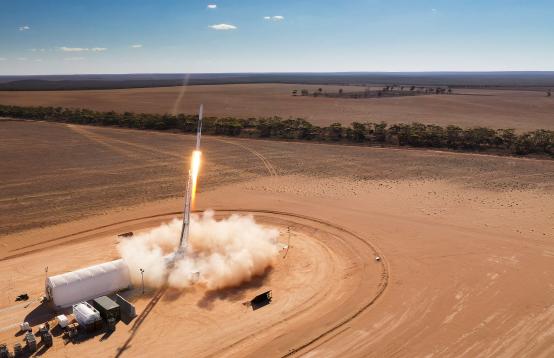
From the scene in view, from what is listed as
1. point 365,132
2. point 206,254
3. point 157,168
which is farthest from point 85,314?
point 365,132

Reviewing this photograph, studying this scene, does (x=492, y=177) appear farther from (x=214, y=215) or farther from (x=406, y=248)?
(x=214, y=215)

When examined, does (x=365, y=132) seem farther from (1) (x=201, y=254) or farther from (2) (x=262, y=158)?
(1) (x=201, y=254)

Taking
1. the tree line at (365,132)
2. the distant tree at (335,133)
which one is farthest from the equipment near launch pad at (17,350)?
the distant tree at (335,133)

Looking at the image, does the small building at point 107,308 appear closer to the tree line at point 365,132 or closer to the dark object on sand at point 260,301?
the dark object on sand at point 260,301

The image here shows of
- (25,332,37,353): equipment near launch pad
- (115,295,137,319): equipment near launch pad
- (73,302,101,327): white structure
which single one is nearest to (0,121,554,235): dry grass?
(73,302,101,327): white structure

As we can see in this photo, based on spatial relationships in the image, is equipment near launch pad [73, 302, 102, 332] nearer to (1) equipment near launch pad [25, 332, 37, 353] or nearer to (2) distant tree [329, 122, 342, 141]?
(1) equipment near launch pad [25, 332, 37, 353]

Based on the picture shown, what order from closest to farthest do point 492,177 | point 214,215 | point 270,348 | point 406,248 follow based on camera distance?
point 270,348 < point 406,248 < point 214,215 < point 492,177

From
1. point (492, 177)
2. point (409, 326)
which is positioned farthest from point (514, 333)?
point (492, 177)
